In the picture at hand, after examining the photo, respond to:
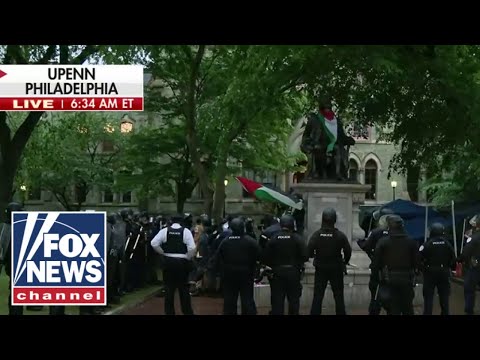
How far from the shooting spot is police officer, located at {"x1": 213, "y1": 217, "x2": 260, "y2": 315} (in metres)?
12.6

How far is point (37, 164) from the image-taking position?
1041 inches

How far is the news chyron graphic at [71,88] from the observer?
36.0 feet

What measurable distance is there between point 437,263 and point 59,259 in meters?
6.24

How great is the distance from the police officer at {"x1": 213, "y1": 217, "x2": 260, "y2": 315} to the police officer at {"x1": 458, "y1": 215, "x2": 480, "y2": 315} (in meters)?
3.85

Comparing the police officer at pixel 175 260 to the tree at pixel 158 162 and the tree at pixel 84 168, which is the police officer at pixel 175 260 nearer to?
the tree at pixel 158 162

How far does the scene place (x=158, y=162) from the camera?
33375 millimetres

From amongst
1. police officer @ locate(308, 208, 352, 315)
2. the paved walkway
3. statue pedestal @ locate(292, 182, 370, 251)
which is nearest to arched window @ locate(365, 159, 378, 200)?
the paved walkway

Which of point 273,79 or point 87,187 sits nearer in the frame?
point 273,79

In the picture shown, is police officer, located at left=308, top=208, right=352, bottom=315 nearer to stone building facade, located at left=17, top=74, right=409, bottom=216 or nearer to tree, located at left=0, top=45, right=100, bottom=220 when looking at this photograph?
tree, located at left=0, top=45, right=100, bottom=220

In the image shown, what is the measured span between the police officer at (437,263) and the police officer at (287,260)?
2165 mm

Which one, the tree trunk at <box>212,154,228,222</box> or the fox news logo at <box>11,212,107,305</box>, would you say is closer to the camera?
the fox news logo at <box>11,212,107,305</box>

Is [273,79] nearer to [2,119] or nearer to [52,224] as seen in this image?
[2,119]

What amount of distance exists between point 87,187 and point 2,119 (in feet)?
63.9
